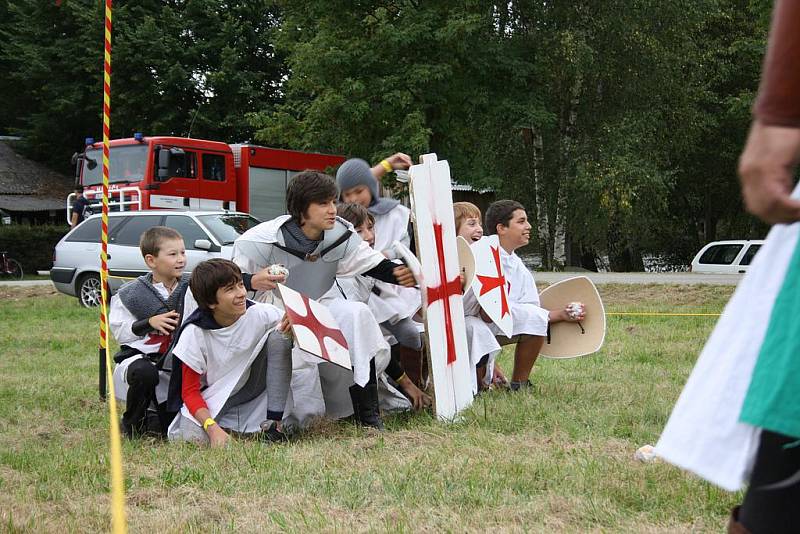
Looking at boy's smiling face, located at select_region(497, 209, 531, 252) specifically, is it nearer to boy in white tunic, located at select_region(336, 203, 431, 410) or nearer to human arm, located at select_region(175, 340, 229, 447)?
boy in white tunic, located at select_region(336, 203, 431, 410)

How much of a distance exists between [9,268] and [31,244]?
89.1 inches

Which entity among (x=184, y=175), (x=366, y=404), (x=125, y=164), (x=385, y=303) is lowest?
(x=366, y=404)

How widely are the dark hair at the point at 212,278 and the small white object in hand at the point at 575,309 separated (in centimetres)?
218

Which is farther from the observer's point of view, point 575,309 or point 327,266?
point 575,309

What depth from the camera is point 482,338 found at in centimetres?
520

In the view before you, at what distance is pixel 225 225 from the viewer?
14.1m

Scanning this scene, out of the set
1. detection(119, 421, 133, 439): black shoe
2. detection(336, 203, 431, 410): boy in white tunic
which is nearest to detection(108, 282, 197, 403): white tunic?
detection(119, 421, 133, 439): black shoe

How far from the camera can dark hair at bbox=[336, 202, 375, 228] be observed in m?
5.00

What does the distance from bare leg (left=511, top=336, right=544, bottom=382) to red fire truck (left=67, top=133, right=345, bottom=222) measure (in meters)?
12.8

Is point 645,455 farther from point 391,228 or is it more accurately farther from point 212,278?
point 391,228

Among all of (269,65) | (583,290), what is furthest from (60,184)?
(583,290)

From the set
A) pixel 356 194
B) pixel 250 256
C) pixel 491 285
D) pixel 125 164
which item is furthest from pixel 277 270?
pixel 125 164

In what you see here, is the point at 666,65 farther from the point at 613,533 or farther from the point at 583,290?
the point at 613,533

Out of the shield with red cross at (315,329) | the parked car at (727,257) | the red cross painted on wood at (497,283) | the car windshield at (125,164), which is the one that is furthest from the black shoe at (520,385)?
the parked car at (727,257)
